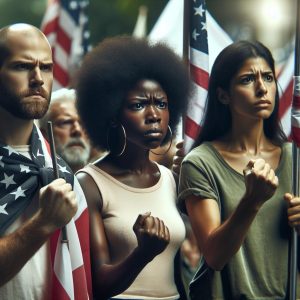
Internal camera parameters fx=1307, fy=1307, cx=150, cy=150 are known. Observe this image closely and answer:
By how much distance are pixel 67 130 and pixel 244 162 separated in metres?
1.51

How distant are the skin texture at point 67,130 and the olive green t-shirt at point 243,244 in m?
1.27

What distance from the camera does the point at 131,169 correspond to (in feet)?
21.6

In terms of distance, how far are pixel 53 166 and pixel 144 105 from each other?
2.44 ft

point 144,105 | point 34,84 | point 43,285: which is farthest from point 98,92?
point 43,285

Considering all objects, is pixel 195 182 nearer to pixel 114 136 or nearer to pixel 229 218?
pixel 229 218

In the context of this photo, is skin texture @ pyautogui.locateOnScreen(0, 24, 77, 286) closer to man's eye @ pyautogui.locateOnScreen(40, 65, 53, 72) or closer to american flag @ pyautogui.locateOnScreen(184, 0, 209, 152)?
man's eye @ pyautogui.locateOnScreen(40, 65, 53, 72)

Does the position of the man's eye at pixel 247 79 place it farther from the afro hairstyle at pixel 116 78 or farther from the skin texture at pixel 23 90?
the skin texture at pixel 23 90

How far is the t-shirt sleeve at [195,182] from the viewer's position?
6480mm

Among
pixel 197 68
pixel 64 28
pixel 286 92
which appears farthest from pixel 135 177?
pixel 64 28

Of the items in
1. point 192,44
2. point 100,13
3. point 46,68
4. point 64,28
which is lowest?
point 100,13

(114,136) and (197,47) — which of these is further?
(197,47)

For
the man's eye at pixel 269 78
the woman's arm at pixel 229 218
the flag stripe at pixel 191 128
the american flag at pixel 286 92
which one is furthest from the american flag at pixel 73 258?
the american flag at pixel 286 92

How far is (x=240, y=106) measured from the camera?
6668 millimetres

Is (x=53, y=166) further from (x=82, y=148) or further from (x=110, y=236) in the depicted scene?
(x=82, y=148)
